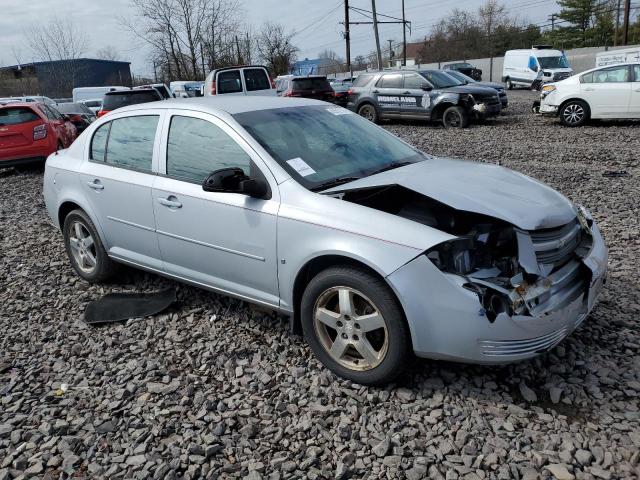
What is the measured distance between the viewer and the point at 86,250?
4.89m

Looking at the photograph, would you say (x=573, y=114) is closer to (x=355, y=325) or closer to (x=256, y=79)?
(x=256, y=79)

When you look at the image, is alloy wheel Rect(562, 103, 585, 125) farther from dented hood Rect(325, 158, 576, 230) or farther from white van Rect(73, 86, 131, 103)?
white van Rect(73, 86, 131, 103)

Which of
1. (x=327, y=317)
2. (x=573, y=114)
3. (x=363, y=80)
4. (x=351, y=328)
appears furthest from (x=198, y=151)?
(x=363, y=80)

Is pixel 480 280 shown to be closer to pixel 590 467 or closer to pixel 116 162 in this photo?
pixel 590 467

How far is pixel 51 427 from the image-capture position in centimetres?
298

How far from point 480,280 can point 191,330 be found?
2.22 meters

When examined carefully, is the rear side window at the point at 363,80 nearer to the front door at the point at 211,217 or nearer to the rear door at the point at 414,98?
the rear door at the point at 414,98

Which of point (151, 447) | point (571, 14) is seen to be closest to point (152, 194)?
point (151, 447)

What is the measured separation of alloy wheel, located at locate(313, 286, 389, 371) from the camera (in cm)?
301

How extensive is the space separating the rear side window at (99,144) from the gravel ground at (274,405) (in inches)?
51.4

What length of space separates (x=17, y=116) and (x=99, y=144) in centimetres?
845

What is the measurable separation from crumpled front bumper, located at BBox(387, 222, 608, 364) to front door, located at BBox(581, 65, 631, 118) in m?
12.4

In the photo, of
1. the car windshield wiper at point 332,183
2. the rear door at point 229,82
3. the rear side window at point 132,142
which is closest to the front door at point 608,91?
the rear door at point 229,82

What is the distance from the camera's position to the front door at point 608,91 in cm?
1305
